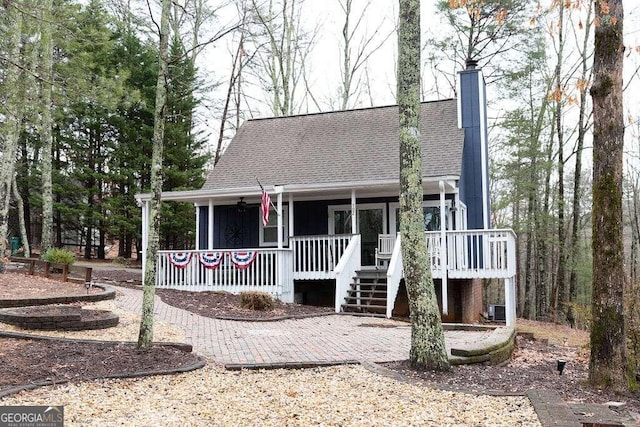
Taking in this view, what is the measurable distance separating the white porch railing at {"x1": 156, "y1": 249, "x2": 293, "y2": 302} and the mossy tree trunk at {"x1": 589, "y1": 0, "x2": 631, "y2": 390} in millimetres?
8627

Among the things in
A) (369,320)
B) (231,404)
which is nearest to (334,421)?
(231,404)

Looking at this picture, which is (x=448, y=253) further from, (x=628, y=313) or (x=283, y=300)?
(x=628, y=313)

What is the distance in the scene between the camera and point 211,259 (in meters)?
13.8

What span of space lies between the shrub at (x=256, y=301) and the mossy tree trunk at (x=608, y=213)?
282 inches

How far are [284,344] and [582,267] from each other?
1971 cm

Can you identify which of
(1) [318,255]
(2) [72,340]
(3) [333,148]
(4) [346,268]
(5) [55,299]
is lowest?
(2) [72,340]

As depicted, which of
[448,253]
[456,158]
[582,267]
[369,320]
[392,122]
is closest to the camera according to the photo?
[369,320]

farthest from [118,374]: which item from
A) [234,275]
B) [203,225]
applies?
[203,225]

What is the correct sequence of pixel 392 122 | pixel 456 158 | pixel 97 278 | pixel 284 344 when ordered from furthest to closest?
pixel 392 122
pixel 97 278
pixel 456 158
pixel 284 344

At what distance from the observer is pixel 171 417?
4.27 metres

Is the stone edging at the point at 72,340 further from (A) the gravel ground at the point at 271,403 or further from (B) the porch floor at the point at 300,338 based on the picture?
(A) the gravel ground at the point at 271,403

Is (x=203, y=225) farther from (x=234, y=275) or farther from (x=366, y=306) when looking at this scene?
(x=366, y=306)

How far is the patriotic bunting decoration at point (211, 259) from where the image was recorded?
13680 mm

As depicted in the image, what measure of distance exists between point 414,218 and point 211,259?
8.65 meters
